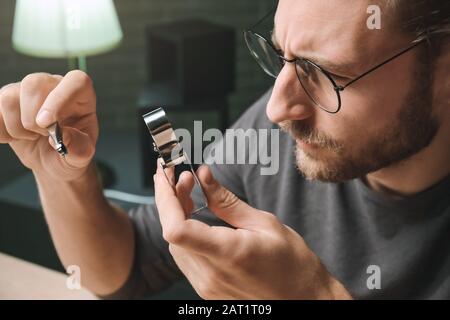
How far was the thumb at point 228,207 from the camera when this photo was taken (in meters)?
0.67

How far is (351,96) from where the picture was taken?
76cm

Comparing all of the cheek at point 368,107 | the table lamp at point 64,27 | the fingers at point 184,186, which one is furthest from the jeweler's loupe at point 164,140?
the table lamp at point 64,27

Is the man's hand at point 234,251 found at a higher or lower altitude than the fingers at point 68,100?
lower

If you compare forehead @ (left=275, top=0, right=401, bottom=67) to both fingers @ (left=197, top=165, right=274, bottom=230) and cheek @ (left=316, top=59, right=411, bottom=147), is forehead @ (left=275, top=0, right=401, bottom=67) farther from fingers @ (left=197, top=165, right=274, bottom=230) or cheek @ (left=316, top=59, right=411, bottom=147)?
fingers @ (left=197, top=165, right=274, bottom=230)

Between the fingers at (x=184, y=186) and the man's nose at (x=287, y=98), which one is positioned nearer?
the fingers at (x=184, y=186)

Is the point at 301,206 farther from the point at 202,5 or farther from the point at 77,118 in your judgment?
the point at 202,5

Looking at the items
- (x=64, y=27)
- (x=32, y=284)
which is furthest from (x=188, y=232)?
(x=64, y=27)

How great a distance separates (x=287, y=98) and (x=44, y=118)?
0.89 ft

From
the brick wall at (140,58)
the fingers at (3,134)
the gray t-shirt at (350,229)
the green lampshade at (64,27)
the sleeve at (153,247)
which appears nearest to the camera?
the fingers at (3,134)

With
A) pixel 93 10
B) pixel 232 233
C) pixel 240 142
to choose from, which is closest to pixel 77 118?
pixel 232 233

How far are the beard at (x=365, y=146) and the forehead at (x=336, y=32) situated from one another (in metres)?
0.10

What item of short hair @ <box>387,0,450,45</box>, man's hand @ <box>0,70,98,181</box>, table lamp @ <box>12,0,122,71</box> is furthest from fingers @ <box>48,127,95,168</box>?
A: table lamp @ <box>12,0,122,71</box>

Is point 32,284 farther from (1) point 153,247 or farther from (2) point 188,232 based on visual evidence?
(2) point 188,232

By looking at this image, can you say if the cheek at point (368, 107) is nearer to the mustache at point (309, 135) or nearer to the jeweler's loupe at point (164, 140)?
the mustache at point (309, 135)
